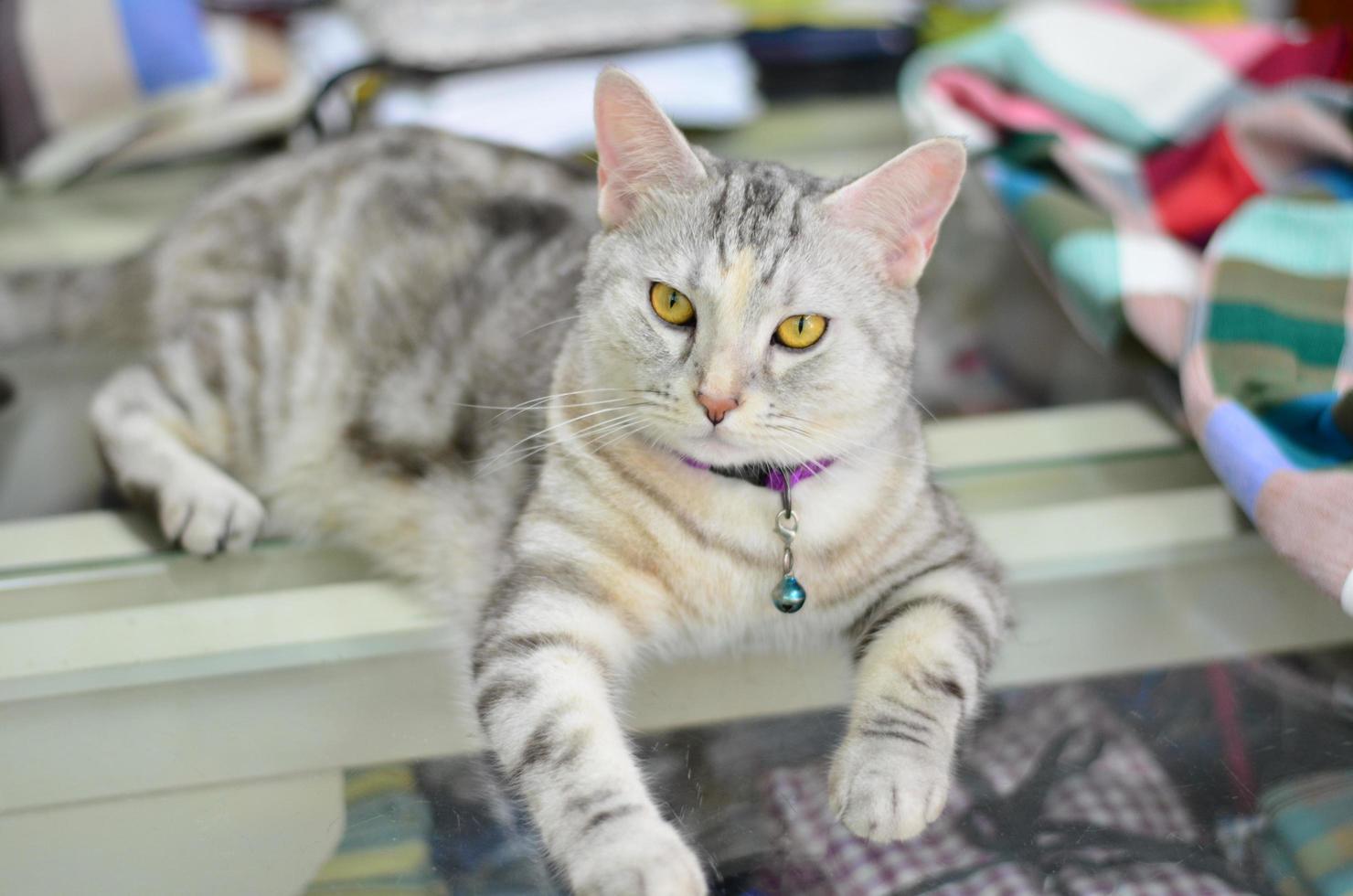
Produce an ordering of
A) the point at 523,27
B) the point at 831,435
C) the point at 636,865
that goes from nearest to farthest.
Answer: the point at 636,865 → the point at 831,435 → the point at 523,27

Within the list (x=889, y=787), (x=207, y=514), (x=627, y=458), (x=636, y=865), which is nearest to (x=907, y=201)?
(x=627, y=458)

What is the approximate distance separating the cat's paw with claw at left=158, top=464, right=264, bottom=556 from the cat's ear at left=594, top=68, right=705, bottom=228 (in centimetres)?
55

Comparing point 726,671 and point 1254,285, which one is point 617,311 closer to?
point 726,671

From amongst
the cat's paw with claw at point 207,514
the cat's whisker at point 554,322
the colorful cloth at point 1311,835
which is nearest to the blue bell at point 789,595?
the cat's whisker at point 554,322

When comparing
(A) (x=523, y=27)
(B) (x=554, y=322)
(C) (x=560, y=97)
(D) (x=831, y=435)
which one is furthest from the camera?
(A) (x=523, y=27)

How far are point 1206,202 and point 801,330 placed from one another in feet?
3.26

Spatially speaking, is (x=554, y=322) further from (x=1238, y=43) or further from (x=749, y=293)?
(x=1238, y=43)

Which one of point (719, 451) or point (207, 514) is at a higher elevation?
point (719, 451)

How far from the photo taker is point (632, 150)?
45.5 inches

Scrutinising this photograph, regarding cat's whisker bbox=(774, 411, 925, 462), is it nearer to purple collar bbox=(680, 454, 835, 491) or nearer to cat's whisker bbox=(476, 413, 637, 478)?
purple collar bbox=(680, 454, 835, 491)

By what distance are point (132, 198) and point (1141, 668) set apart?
5.96ft

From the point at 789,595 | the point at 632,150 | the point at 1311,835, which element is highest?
the point at 632,150

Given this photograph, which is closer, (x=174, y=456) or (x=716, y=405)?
(x=716, y=405)

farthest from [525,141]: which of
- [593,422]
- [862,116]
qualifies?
[593,422]
